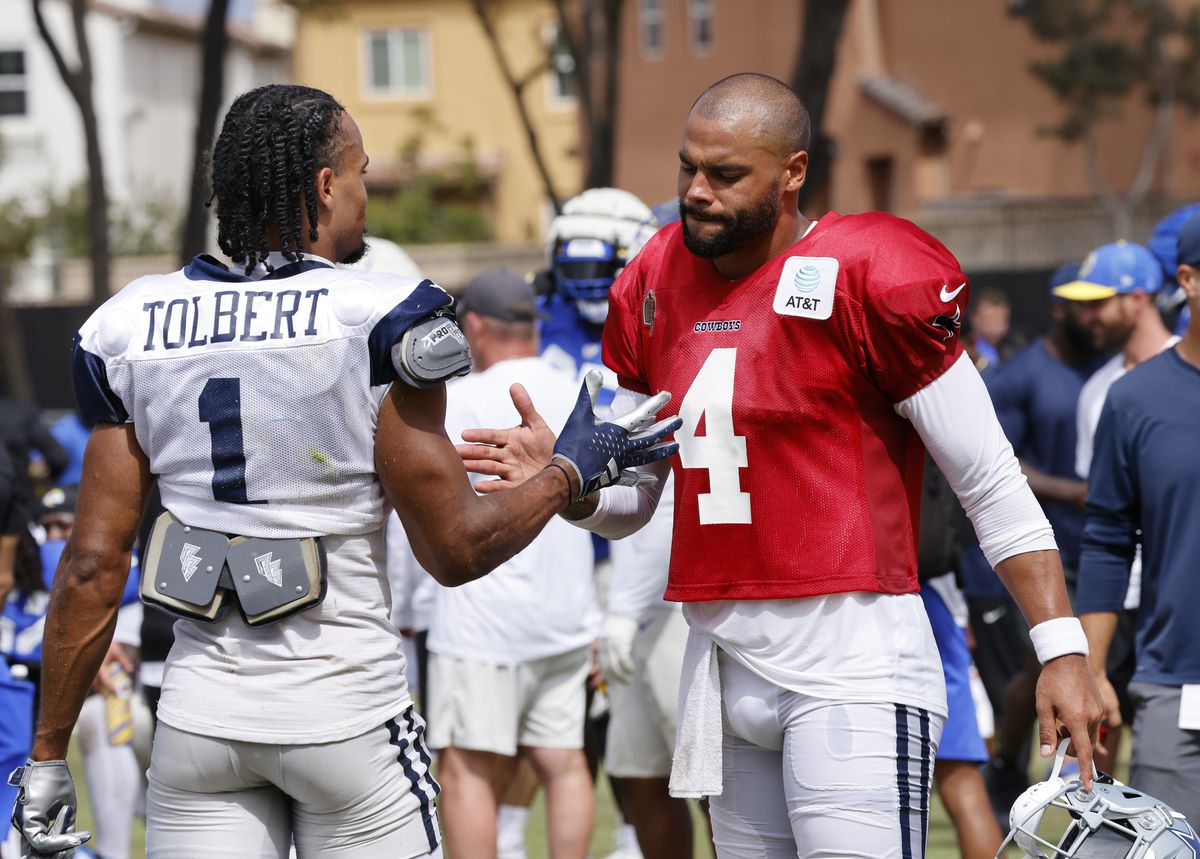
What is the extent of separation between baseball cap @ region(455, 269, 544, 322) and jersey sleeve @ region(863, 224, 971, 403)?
279 centimetres

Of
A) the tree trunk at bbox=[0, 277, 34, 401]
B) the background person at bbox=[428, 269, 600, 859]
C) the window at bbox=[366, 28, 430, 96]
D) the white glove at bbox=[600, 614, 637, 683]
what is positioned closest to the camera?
the white glove at bbox=[600, 614, 637, 683]

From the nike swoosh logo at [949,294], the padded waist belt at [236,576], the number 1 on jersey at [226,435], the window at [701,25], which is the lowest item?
the padded waist belt at [236,576]

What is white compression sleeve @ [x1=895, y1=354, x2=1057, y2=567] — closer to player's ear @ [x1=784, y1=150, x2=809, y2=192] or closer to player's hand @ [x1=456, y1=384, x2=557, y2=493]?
player's ear @ [x1=784, y1=150, x2=809, y2=192]

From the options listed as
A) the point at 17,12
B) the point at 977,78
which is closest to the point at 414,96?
the point at 17,12

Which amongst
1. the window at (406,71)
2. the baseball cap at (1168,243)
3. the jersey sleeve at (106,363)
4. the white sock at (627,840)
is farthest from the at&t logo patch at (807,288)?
the window at (406,71)

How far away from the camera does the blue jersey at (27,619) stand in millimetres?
5953

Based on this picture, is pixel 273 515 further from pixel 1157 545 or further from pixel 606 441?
pixel 1157 545

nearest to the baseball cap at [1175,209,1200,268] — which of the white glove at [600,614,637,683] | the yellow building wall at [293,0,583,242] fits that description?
the white glove at [600,614,637,683]

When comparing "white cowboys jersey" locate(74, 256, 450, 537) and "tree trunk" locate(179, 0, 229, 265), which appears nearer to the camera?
"white cowboys jersey" locate(74, 256, 450, 537)

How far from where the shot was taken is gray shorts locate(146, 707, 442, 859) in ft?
11.3

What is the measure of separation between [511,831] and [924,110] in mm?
32043

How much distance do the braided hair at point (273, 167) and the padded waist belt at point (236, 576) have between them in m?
0.55

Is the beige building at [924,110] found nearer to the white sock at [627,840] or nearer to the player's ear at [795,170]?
the white sock at [627,840]

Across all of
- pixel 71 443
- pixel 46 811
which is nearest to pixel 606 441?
pixel 46 811
